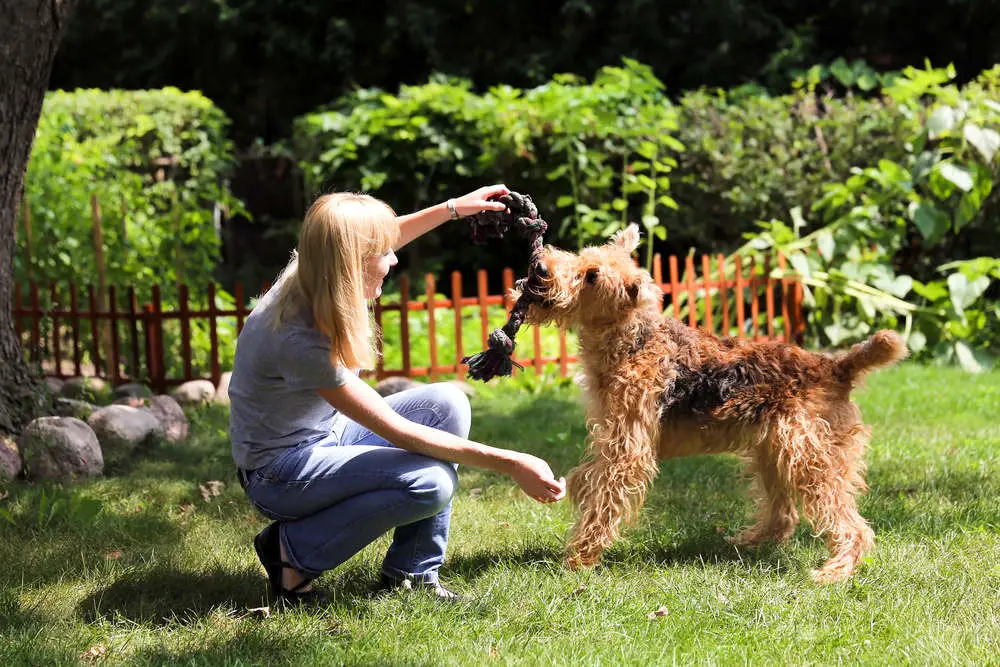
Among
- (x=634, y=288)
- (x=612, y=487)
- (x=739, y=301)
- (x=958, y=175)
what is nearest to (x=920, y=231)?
(x=958, y=175)

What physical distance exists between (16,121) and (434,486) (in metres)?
3.36

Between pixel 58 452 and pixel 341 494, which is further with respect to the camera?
pixel 58 452

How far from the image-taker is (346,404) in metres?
3.16

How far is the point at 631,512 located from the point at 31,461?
10.1ft

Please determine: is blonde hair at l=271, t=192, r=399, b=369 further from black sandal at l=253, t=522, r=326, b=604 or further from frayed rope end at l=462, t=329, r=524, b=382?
black sandal at l=253, t=522, r=326, b=604

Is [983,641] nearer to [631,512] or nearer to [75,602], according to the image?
[631,512]

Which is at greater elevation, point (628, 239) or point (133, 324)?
point (628, 239)

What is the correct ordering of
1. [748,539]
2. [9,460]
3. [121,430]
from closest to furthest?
1. [748,539]
2. [9,460]
3. [121,430]

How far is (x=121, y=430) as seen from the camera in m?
5.46

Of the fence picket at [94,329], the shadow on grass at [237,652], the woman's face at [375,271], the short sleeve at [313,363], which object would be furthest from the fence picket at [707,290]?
the shadow on grass at [237,652]

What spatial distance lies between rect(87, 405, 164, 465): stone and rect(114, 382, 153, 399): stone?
1.24 meters

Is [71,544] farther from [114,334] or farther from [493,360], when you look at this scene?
[114,334]

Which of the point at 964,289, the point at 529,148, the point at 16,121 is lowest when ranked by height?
the point at 964,289

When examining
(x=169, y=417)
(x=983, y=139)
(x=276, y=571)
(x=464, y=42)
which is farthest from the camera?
(x=464, y=42)
